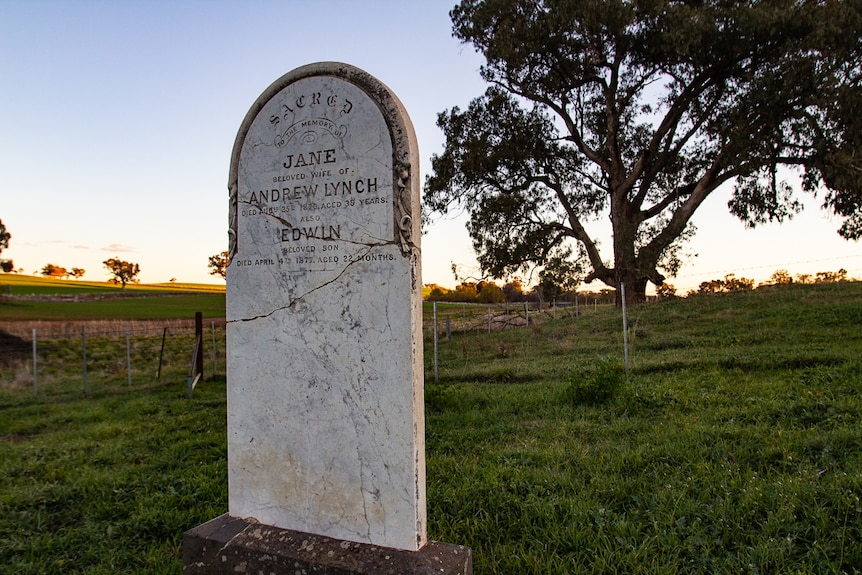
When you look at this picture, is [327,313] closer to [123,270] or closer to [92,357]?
[92,357]

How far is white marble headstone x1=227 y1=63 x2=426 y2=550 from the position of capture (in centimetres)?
260

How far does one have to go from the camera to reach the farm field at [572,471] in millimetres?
3064

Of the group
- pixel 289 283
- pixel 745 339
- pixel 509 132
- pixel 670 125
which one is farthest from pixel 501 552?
pixel 670 125

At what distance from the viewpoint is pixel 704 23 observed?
44.5 feet

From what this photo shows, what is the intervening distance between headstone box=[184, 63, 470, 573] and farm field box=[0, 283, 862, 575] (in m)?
0.83

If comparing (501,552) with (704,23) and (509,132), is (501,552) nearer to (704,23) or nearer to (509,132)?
(704,23)

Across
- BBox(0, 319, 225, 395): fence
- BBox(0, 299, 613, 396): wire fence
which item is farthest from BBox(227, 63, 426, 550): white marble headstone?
BBox(0, 319, 225, 395): fence

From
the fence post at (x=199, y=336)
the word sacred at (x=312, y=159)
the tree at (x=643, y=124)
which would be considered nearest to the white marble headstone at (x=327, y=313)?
the word sacred at (x=312, y=159)

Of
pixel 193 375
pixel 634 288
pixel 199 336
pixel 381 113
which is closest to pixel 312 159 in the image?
pixel 381 113

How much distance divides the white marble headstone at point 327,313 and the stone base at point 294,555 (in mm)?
69

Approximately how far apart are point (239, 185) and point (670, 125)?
55.5ft

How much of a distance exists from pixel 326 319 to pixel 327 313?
0.03 metres

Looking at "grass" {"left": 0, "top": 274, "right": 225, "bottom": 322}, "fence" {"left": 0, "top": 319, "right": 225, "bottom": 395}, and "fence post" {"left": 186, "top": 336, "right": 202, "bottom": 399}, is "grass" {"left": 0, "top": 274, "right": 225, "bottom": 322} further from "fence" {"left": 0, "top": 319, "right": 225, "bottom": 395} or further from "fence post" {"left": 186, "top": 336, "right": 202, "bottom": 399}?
"fence post" {"left": 186, "top": 336, "right": 202, "bottom": 399}

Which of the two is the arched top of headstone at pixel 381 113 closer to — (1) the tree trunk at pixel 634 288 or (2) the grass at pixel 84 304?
(1) the tree trunk at pixel 634 288
